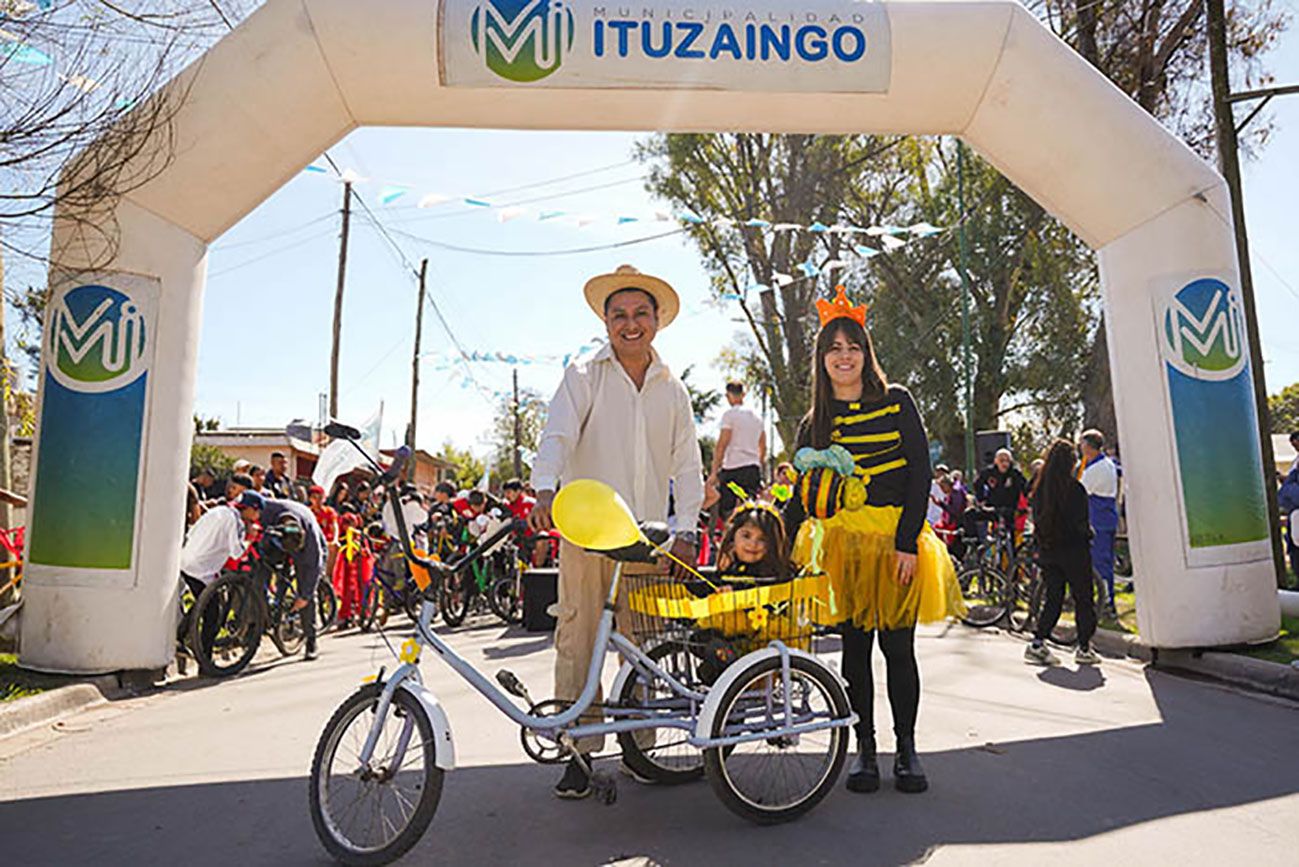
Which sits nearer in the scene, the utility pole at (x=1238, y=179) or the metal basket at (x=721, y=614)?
the metal basket at (x=721, y=614)

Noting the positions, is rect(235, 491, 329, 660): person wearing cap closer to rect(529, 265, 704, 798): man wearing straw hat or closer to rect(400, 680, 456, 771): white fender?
rect(529, 265, 704, 798): man wearing straw hat

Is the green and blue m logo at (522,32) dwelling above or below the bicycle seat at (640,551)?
above

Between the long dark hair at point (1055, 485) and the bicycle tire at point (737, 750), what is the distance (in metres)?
4.84

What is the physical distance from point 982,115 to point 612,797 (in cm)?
546

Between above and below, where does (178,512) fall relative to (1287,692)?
above

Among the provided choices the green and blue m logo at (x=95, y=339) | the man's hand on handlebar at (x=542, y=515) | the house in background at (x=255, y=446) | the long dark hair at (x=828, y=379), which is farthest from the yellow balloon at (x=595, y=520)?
the house in background at (x=255, y=446)

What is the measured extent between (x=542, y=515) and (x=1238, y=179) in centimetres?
943

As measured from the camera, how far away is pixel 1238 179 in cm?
1062

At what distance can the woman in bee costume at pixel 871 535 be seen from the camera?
4516mm

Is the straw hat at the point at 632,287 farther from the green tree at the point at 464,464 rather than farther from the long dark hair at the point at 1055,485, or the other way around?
the green tree at the point at 464,464

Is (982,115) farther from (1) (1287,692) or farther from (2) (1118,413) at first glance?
(1) (1287,692)

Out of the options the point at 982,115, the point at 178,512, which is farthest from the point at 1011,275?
the point at 178,512

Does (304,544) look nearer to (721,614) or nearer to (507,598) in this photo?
(507,598)

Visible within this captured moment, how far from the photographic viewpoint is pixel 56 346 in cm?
708
